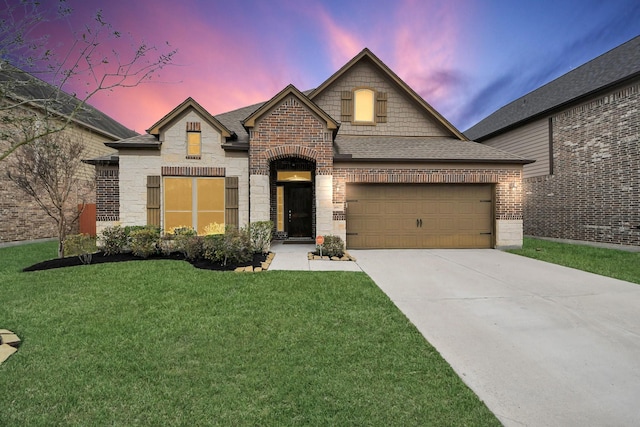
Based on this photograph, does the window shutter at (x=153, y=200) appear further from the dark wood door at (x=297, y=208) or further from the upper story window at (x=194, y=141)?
the dark wood door at (x=297, y=208)

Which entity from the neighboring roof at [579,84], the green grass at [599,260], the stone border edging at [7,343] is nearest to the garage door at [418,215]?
the green grass at [599,260]

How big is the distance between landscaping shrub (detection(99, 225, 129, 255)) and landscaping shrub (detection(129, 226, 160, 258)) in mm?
480

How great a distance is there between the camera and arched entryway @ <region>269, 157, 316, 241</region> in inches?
472

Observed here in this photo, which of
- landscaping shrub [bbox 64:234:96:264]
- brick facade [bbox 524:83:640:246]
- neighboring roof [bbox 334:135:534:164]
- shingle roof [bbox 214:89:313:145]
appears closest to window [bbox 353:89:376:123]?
neighboring roof [bbox 334:135:534:164]

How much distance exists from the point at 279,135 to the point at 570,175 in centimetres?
1332

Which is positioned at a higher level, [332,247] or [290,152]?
[290,152]

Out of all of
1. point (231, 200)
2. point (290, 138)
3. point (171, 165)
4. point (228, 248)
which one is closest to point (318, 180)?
point (290, 138)

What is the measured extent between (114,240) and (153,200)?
5.75 ft

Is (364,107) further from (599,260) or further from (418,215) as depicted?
(599,260)

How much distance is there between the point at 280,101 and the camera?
373 inches

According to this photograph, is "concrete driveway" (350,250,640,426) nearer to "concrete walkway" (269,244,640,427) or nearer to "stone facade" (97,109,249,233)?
"concrete walkway" (269,244,640,427)

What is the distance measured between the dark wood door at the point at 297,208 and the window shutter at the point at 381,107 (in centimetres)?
437

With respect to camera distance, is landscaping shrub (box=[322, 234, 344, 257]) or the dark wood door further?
the dark wood door

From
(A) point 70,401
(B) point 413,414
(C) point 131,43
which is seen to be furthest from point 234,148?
(B) point 413,414
